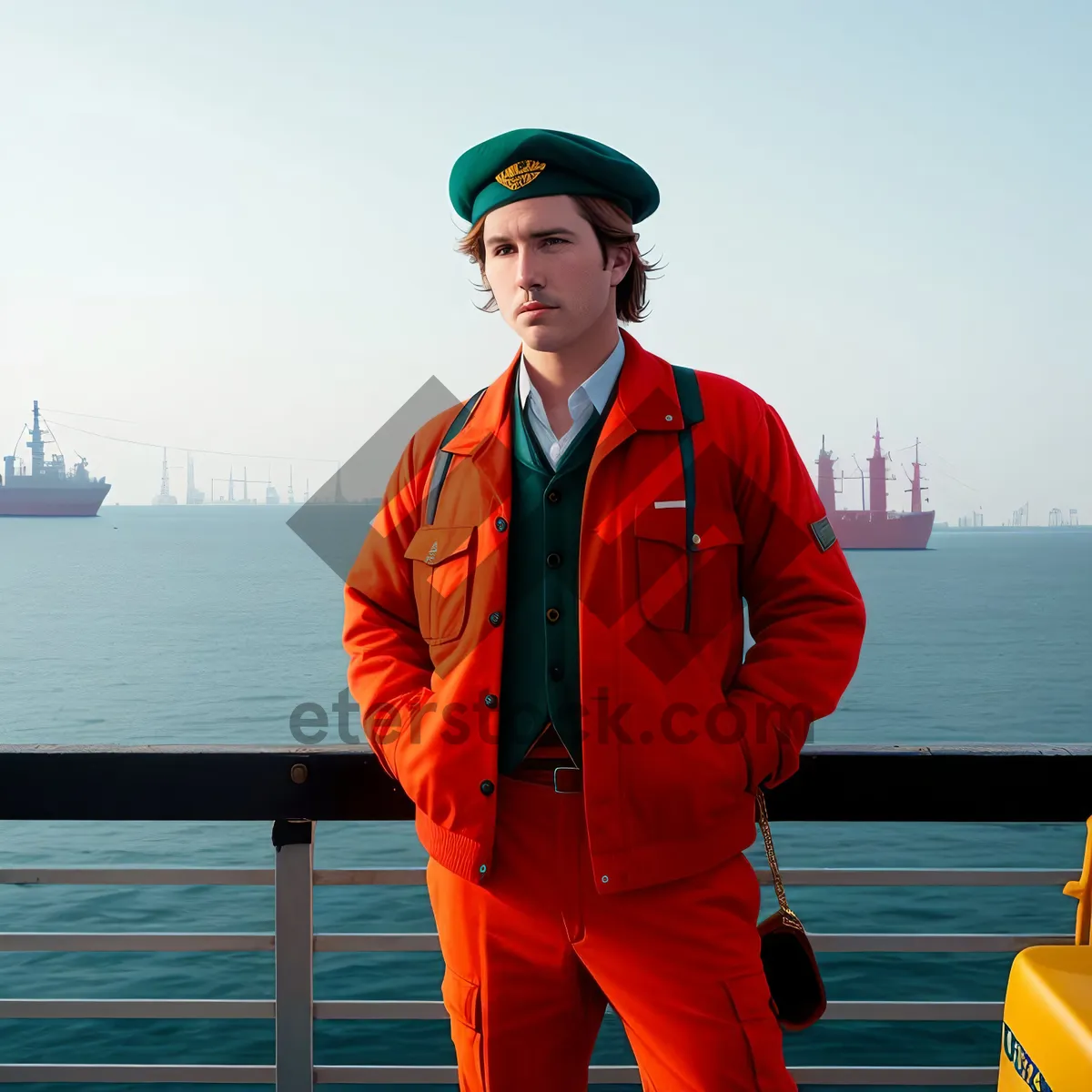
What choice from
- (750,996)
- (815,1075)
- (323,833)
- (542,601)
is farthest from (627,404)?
(323,833)

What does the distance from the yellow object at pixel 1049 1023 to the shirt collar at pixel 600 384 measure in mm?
837

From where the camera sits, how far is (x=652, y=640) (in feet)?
4.42

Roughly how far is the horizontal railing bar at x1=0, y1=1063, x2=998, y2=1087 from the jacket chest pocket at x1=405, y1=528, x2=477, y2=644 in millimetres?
825

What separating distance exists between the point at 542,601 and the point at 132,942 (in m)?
1.10

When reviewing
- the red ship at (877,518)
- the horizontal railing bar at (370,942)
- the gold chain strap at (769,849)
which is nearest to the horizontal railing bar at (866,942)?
the horizontal railing bar at (370,942)

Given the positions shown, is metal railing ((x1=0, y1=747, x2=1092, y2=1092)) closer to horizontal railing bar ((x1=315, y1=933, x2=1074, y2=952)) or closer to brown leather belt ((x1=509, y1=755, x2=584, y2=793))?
horizontal railing bar ((x1=315, y1=933, x2=1074, y2=952))

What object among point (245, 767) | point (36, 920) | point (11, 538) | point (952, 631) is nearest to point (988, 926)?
point (36, 920)

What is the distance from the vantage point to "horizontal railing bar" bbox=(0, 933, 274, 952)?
6.16 feet

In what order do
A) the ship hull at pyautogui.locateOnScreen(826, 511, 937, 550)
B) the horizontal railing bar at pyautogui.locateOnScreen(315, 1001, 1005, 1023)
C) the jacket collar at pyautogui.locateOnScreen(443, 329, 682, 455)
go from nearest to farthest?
the jacket collar at pyautogui.locateOnScreen(443, 329, 682, 455) → the horizontal railing bar at pyautogui.locateOnScreen(315, 1001, 1005, 1023) → the ship hull at pyautogui.locateOnScreen(826, 511, 937, 550)

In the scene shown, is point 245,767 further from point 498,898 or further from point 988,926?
point 988,926

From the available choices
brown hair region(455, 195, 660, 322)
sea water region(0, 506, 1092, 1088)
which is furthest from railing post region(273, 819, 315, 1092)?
sea water region(0, 506, 1092, 1088)

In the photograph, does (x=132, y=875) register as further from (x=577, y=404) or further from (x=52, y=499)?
(x=52, y=499)

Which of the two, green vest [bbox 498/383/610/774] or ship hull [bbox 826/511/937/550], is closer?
green vest [bbox 498/383/610/774]

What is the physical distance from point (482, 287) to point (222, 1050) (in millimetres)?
5545
